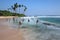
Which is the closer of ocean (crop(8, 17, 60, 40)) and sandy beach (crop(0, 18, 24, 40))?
sandy beach (crop(0, 18, 24, 40))

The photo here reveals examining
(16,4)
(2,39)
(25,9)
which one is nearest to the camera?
(2,39)

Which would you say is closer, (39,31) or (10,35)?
(10,35)

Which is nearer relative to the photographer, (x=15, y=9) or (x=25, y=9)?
(x=15, y=9)

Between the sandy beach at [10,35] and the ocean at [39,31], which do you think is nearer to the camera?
the sandy beach at [10,35]

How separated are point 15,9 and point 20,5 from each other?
441 centimetres

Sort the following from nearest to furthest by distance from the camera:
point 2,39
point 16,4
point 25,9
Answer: point 2,39, point 16,4, point 25,9

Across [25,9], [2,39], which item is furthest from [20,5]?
[2,39]

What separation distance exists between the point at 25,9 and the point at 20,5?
117 inches

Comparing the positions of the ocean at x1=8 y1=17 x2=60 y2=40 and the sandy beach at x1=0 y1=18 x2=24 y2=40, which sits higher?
the sandy beach at x1=0 y1=18 x2=24 y2=40

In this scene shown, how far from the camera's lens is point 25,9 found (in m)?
68.1

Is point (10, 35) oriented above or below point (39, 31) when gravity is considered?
above

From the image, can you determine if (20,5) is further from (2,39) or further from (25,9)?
(2,39)

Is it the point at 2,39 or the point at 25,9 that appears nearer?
the point at 2,39

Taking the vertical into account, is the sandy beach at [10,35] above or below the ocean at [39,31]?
above
